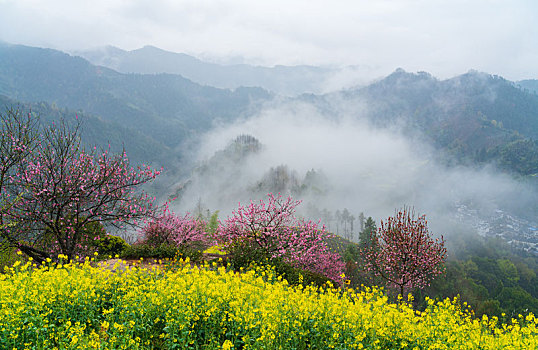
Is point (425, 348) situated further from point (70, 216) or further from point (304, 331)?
point (70, 216)

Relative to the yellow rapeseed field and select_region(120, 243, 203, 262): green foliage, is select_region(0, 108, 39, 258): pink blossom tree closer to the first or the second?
select_region(120, 243, 203, 262): green foliage

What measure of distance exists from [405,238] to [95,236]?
1732 cm

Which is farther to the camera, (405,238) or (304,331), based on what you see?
(405,238)

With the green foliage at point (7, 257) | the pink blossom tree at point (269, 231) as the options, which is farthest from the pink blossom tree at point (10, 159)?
the pink blossom tree at point (269, 231)

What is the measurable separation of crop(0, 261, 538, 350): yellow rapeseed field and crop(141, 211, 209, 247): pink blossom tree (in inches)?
421

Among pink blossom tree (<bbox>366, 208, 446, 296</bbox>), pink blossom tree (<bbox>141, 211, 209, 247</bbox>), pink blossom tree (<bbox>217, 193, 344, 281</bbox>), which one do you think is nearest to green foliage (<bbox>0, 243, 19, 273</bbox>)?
pink blossom tree (<bbox>141, 211, 209, 247</bbox>)

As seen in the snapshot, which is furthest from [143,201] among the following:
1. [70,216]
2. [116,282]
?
[116,282]

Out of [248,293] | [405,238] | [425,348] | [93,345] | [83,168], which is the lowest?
[93,345]

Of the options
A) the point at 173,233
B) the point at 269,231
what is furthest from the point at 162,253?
the point at 269,231

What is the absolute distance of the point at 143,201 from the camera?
18422 millimetres

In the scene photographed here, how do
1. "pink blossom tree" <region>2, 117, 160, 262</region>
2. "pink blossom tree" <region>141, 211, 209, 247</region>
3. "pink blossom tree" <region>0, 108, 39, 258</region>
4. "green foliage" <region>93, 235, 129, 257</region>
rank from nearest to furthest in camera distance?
"pink blossom tree" <region>0, 108, 39, 258</region>
"pink blossom tree" <region>2, 117, 160, 262</region>
"green foliage" <region>93, 235, 129, 257</region>
"pink blossom tree" <region>141, 211, 209, 247</region>

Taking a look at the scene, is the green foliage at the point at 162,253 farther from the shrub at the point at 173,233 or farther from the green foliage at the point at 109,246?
the shrub at the point at 173,233

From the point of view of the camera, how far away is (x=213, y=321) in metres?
7.73

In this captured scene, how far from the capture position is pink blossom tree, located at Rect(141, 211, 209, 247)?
20375mm
